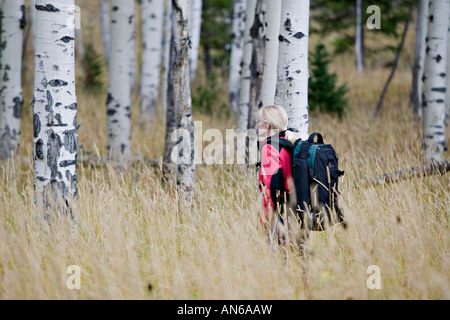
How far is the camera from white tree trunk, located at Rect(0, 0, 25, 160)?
652cm

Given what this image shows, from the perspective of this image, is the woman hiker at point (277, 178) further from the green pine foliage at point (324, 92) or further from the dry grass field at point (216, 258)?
the green pine foliage at point (324, 92)

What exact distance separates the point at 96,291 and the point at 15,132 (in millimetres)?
4585

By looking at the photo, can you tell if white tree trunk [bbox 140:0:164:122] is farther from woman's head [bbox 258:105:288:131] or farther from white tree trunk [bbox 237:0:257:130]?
woman's head [bbox 258:105:288:131]

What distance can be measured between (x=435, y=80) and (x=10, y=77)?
664 centimetres

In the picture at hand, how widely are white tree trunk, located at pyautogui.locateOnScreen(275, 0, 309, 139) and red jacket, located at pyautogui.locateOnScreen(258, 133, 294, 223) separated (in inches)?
32.7

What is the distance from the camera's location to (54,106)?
12.3ft

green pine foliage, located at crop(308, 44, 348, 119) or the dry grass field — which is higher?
green pine foliage, located at crop(308, 44, 348, 119)

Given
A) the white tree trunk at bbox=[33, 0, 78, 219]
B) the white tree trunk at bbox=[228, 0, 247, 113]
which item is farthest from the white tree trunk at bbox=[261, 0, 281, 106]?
the white tree trunk at bbox=[228, 0, 247, 113]

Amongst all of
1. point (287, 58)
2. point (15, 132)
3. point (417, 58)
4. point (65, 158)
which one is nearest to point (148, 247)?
point (65, 158)

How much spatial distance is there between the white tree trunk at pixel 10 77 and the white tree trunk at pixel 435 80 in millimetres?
6334

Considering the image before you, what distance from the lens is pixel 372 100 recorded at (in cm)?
1260

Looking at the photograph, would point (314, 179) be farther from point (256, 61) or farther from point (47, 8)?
point (256, 61)
